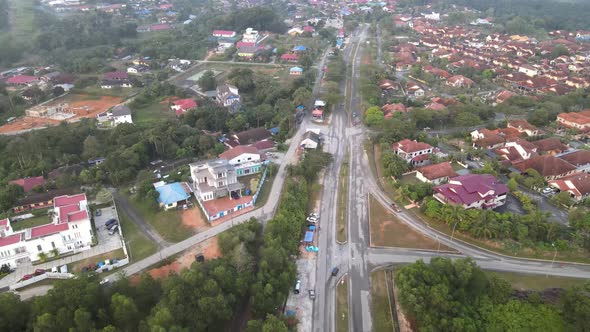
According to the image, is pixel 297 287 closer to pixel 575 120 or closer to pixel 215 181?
pixel 215 181

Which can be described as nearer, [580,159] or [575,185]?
[575,185]

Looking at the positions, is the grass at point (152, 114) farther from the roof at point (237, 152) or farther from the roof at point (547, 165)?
the roof at point (547, 165)

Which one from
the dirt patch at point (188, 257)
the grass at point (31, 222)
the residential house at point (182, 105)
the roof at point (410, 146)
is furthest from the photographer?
the residential house at point (182, 105)

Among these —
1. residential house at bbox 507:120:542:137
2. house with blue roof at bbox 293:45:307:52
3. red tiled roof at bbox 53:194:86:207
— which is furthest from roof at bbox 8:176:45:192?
house with blue roof at bbox 293:45:307:52

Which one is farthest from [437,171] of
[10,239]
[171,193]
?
[10,239]

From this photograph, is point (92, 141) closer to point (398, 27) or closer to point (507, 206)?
point (507, 206)

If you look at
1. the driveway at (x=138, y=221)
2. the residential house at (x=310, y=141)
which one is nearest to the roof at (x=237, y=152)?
the residential house at (x=310, y=141)
